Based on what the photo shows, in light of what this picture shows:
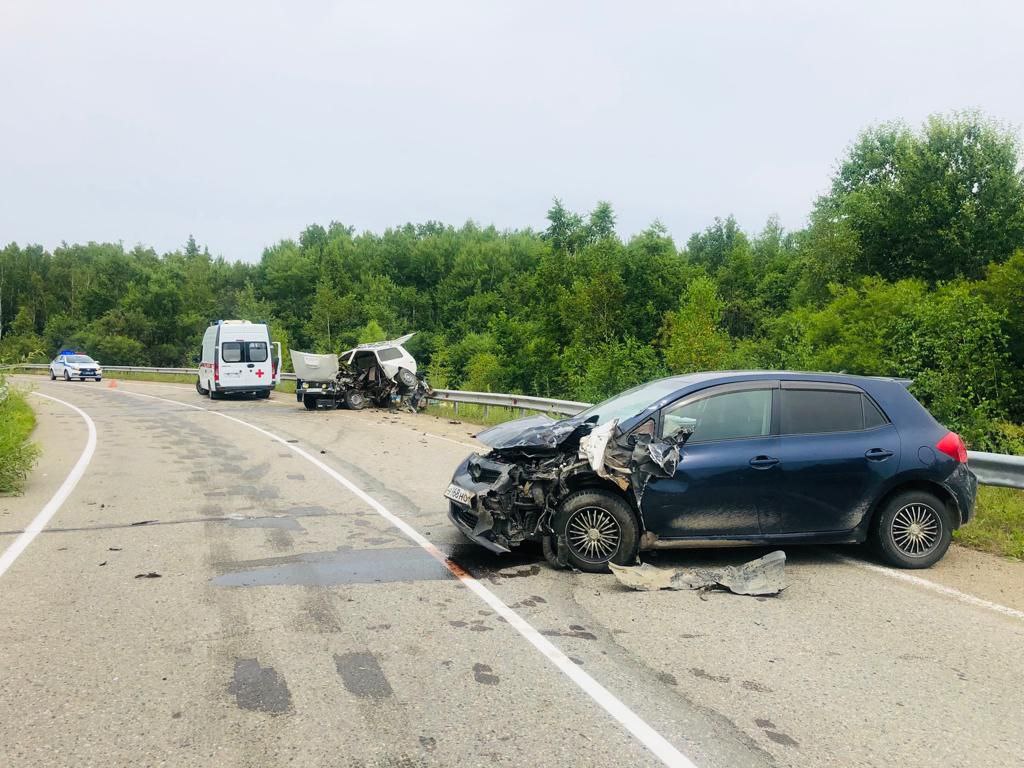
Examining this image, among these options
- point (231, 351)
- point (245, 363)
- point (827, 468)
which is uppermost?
point (231, 351)

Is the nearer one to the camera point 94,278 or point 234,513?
point 234,513

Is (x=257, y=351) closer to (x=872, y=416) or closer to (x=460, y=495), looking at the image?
(x=460, y=495)

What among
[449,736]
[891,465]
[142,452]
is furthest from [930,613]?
[142,452]

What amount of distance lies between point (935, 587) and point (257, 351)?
86.7 feet

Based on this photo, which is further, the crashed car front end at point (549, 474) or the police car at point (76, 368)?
the police car at point (76, 368)

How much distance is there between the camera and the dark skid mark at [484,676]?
432 cm

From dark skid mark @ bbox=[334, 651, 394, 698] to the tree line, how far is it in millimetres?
9759

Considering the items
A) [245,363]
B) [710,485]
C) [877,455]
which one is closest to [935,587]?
[877,455]

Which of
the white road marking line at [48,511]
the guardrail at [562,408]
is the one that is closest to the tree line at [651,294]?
the white road marking line at [48,511]

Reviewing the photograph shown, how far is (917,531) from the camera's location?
6730 millimetres

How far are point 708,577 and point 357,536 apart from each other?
3.35 meters

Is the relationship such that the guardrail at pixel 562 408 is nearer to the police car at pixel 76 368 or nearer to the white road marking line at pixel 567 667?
the white road marking line at pixel 567 667

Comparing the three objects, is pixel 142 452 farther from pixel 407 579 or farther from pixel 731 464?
pixel 731 464

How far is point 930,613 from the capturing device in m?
5.64
